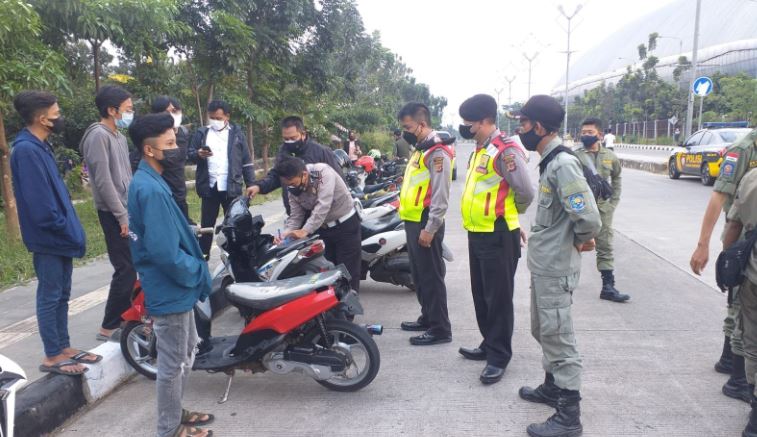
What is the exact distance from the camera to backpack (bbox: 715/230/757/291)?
2.86 meters

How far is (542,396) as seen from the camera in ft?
11.0

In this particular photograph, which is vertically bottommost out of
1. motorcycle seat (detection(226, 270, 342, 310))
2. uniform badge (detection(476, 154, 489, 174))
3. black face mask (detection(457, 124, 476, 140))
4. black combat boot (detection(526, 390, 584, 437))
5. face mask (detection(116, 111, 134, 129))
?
black combat boot (detection(526, 390, 584, 437))

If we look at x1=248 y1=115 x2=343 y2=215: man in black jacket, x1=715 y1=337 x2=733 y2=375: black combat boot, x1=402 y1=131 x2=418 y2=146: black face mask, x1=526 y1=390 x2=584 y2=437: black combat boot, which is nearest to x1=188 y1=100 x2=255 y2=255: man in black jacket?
x1=248 y1=115 x2=343 y2=215: man in black jacket

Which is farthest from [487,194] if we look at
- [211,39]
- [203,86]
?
[203,86]

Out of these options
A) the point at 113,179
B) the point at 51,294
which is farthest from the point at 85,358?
the point at 113,179

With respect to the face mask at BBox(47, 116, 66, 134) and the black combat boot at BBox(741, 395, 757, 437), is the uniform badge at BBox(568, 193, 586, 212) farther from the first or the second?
the face mask at BBox(47, 116, 66, 134)

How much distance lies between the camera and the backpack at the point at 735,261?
2855 mm

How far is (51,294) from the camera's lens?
3455 mm

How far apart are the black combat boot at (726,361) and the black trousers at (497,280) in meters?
1.37

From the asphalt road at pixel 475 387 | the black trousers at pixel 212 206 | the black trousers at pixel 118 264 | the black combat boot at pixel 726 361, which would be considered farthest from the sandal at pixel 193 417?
the black combat boot at pixel 726 361

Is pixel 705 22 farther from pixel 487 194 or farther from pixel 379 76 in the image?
pixel 487 194

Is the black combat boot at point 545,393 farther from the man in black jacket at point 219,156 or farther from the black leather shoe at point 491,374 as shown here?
the man in black jacket at point 219,156

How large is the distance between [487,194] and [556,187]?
638 mm

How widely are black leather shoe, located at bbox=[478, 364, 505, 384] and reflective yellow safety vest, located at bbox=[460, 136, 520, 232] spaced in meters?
0.91
